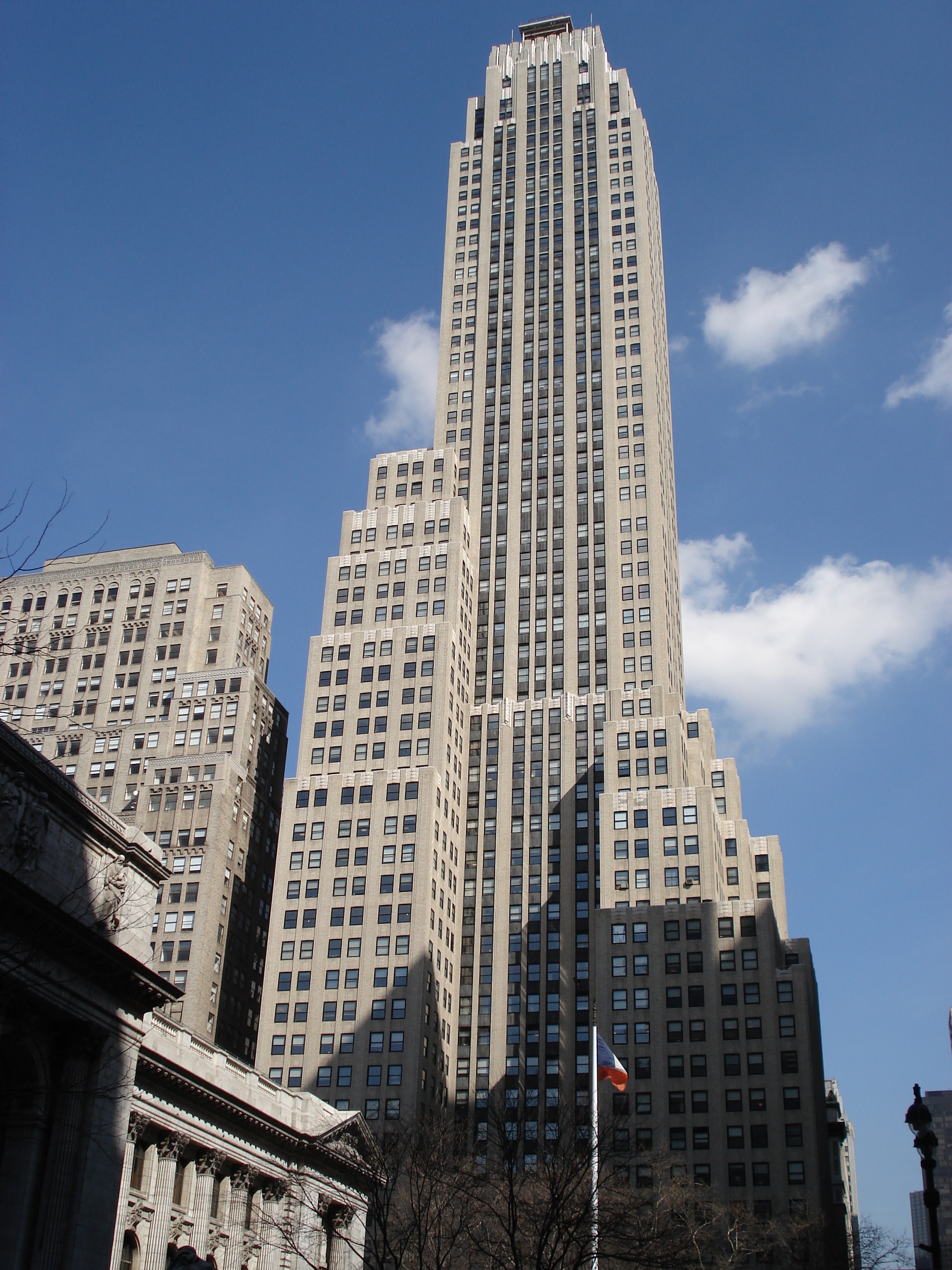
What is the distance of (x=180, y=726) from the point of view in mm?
136125

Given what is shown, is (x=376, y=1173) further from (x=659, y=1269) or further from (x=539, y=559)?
(x=539, y=559)

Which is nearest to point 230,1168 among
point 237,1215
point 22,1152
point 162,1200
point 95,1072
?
point 237,1215

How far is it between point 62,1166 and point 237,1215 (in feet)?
77.8

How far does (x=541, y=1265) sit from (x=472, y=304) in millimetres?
145280

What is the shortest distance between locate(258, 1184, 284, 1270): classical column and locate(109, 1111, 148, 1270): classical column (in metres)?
13.2

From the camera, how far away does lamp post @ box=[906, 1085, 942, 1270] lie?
27.3 metres

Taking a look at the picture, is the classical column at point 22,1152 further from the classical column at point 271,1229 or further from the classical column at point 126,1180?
the classical column at point 271,1229

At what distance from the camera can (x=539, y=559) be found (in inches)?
6029

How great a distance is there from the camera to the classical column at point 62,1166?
46.9 m

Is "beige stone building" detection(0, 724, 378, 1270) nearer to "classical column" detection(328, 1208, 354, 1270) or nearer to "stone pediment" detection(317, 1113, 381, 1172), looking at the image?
"stone pediment" detection(317, 1113, 381, 1172)

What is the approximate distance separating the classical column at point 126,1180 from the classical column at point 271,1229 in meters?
13.2

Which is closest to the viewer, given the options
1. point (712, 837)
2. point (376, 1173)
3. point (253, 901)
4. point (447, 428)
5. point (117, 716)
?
point (376, 1173)

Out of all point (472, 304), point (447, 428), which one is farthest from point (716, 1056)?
point (472, 304)

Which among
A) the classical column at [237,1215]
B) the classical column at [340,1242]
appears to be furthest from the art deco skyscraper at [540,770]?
the classical column at [237,1215]
